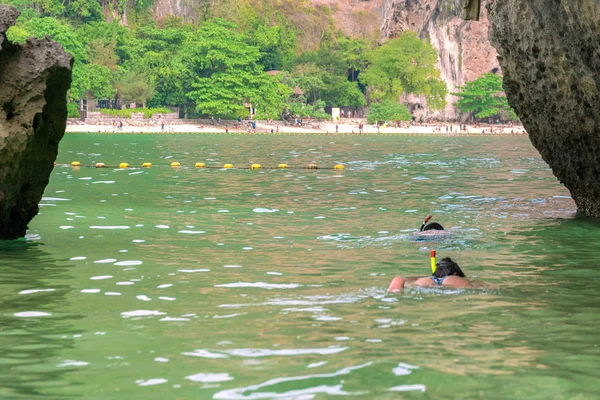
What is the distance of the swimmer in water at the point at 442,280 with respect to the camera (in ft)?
43.7

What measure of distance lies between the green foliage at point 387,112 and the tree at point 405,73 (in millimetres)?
2407

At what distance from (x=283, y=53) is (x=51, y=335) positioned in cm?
14789

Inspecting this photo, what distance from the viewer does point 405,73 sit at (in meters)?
147

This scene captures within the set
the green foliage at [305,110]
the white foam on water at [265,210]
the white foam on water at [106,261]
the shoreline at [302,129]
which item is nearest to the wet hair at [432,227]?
the white foam on water at [106,261]

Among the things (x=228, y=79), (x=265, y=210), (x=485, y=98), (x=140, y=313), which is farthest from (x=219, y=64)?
(x=140, y=313)

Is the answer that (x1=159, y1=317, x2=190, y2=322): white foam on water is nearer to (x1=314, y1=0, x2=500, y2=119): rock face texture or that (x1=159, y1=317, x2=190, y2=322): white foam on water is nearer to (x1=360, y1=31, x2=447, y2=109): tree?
(x1=360, y1=31, x2=447, y2=109): tree

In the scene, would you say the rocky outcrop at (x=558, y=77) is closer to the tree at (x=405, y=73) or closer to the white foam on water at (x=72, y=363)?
the white foam on water at (x=72, y=363)

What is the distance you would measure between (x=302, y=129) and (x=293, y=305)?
120 m

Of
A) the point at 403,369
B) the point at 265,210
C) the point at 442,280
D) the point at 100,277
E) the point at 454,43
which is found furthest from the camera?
the point at 454,43

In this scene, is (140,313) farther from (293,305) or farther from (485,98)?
(485,98)

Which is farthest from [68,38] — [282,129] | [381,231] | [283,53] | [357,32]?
[381,231]

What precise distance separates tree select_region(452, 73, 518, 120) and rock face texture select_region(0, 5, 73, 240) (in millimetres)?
125040

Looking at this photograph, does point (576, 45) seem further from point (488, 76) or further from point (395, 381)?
point (488, 76)

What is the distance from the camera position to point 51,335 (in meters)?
11.1
